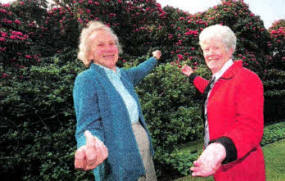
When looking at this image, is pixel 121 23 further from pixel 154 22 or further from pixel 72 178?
pixel 72 178

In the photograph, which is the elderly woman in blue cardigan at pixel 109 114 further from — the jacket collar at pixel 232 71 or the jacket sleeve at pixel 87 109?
the jacket collar at pixel 232 71

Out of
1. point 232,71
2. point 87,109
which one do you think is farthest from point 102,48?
point 232,71

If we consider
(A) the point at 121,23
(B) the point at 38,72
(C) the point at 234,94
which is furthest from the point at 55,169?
(A) the point at 121,23

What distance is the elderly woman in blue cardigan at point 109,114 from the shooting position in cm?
175

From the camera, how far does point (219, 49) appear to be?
6.56 ft

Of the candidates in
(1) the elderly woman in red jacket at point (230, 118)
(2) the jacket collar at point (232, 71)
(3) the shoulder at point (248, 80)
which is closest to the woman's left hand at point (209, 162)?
(1) the elderly woman in red jacket at point (230, 118)

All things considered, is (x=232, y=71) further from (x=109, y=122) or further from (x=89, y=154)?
(x=89, y=154)

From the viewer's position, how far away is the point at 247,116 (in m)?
1.38

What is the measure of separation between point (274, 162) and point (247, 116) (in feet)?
16.2

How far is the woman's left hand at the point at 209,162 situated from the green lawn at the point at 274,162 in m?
3.52

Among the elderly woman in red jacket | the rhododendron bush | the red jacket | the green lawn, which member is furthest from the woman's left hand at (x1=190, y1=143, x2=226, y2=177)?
the green lawn

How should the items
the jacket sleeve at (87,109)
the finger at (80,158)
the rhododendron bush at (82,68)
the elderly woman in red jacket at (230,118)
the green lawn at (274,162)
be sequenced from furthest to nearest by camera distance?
the green lawn at (274,162) → the rhododendron bush at (82,68) → the jacket sleeve at (87,109) → the elderly woman in red jacket at (230,118) → the finger at (80,158)

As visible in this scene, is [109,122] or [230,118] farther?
[109,122]

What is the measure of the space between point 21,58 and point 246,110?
247 inches
